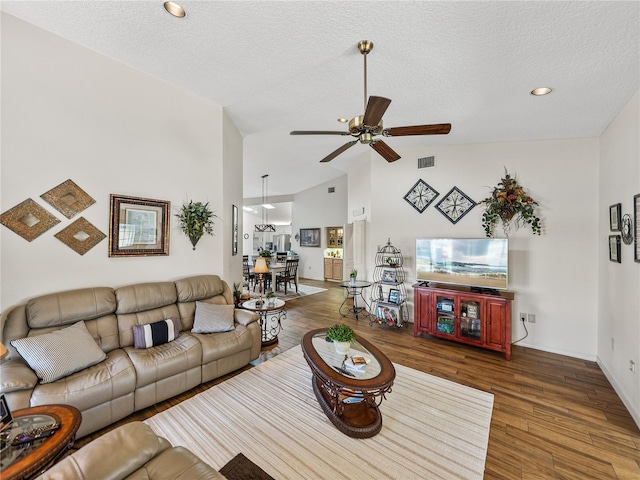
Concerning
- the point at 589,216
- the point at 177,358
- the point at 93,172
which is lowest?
the point at 177,358

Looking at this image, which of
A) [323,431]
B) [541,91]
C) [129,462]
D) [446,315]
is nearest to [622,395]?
[446,315]

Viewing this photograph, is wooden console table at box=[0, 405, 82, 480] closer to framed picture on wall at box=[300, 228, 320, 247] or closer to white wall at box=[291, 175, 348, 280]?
white wall at box=[291, 175, 348, 280]

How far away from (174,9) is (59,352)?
2.78 m

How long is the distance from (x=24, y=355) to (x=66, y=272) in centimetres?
85

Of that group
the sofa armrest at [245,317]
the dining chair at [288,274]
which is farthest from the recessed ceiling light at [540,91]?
the dining chair at [288,274]

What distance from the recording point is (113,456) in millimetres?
1245

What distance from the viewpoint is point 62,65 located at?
2.52 metres

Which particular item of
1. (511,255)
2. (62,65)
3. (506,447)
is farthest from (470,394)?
(62,65)

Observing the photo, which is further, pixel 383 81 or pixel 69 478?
pixel 383 81

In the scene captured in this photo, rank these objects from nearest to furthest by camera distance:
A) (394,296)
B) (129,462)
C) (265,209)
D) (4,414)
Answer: (129,462) → (4,414) → (394,296) → (265,209)

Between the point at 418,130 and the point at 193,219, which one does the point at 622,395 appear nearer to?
the point at 418,130

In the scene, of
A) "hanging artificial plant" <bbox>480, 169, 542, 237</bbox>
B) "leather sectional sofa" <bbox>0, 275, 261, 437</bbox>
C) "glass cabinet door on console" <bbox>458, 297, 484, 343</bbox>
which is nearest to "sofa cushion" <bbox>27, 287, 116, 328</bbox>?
"leather sectional sofa" <bbox>0, 275, 261, 437</bbox>

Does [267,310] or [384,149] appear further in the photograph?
[267,310]

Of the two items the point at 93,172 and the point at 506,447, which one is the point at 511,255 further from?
the point at 93,172
